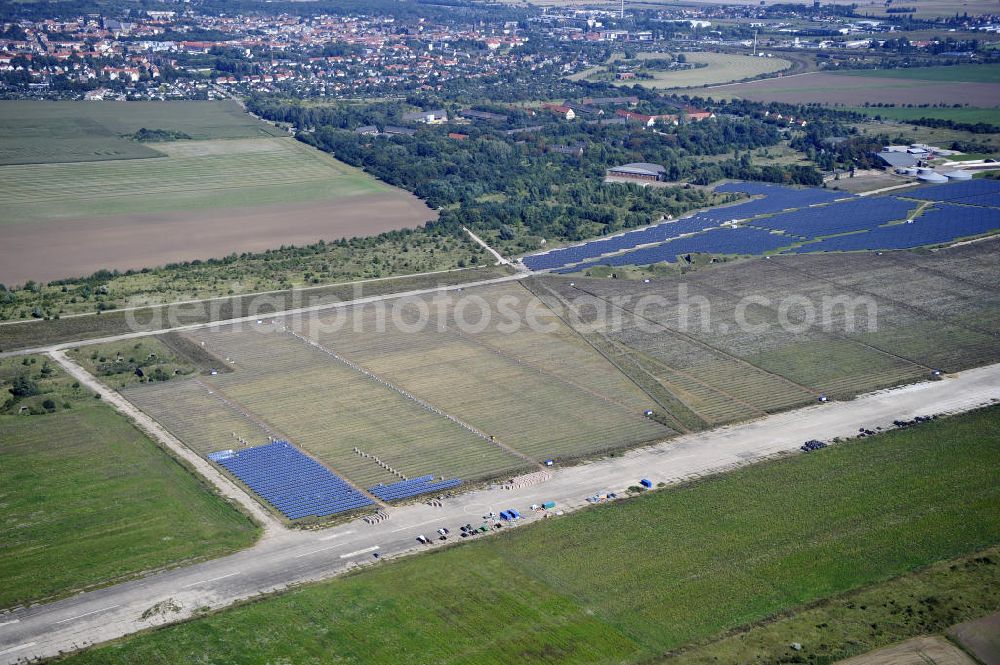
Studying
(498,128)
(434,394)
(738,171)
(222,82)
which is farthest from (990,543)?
(222,82)

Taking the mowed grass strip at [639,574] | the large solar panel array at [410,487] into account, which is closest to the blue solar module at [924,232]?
the mowed grass strip at [639,574]

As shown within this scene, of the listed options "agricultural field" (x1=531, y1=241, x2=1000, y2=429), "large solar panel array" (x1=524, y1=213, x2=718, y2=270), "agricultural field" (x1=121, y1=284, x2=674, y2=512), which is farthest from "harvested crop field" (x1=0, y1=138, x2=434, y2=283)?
"agricultural field" (x1=531, y1=241, x2=1000, y2=429)

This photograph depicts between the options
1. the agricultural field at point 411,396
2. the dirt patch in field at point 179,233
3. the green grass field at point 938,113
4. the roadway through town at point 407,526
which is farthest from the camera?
the green grass field at point 938,113

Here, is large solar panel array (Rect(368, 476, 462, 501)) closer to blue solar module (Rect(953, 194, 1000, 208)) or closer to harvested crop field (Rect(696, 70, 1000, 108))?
blue solar module (Rect(953, 194, 1000, 208))

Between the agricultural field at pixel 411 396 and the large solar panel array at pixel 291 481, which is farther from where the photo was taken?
the agricultural field at pixel 411 396

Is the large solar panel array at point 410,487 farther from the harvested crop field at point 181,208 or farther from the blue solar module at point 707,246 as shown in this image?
the harvested crop field at point 181,208

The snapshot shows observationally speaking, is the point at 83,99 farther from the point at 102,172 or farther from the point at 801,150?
the point at 801,150

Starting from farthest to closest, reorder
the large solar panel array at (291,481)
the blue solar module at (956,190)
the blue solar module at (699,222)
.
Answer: the blue solar module at (956,190)
the blue solar module at (699,222)
the large solar panel array at (291,481)
